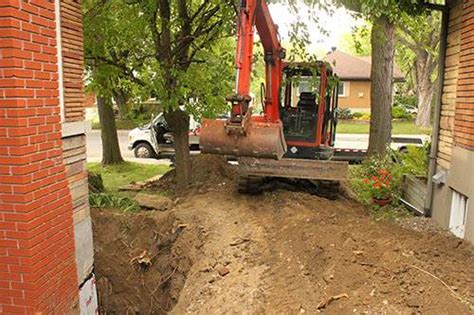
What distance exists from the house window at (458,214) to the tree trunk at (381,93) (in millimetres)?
6836

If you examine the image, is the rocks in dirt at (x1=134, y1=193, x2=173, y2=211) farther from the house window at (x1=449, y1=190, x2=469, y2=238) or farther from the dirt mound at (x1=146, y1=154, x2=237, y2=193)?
the house window at (x1=449, y1=190, x2=469, y2=238)

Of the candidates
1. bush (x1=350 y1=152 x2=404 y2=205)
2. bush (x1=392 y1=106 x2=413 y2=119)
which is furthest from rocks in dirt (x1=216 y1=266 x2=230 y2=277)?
bush (x1=392 y1=106 x2=413 y2=119)

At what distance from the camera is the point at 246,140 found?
6.05 m

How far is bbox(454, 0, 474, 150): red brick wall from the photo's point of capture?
680cm

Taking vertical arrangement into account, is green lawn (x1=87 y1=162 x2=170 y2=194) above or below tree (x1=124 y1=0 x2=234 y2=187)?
below

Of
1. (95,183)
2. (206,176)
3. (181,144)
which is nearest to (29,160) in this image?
(181,144)

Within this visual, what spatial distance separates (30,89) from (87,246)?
227cm

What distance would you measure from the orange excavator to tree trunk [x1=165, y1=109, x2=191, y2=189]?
188 cm

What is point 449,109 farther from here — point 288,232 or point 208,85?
point 208,85

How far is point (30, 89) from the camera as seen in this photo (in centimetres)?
419

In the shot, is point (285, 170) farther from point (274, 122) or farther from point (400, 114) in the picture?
point (400, 114)

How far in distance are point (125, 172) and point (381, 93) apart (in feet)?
28.0

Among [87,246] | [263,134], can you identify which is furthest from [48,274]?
[263,134]

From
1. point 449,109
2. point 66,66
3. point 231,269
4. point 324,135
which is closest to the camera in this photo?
point 66,66
